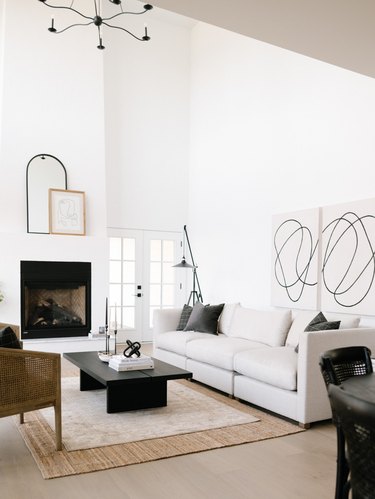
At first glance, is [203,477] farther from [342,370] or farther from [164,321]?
[164,321]

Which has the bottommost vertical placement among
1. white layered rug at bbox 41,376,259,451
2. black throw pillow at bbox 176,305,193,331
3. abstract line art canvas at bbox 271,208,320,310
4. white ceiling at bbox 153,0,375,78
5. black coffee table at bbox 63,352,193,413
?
white layered rug at bbox 41,376,259,451

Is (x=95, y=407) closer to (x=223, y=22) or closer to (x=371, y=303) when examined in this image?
(x=371, y=303)

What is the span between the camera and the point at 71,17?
7.29 m

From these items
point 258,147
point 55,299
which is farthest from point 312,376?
point 55,299

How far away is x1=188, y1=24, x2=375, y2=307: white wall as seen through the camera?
17.5 ft

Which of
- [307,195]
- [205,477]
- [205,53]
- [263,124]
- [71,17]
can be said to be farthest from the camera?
[205,53]

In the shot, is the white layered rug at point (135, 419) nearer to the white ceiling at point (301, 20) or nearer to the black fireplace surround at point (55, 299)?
the black fireplace surround at point (55, 299)

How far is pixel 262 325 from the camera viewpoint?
5477mm

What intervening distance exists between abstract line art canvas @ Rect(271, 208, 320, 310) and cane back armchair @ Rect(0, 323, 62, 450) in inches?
126

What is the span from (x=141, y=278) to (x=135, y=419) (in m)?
4.33

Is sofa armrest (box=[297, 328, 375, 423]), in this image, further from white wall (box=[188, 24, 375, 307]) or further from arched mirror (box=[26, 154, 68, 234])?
arched mirror (box=[26, 154, 68, 234])

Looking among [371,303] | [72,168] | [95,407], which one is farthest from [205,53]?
[95,407]

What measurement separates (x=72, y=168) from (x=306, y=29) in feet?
15.9

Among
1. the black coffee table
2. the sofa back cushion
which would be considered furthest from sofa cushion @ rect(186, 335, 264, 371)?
the black coffee table
